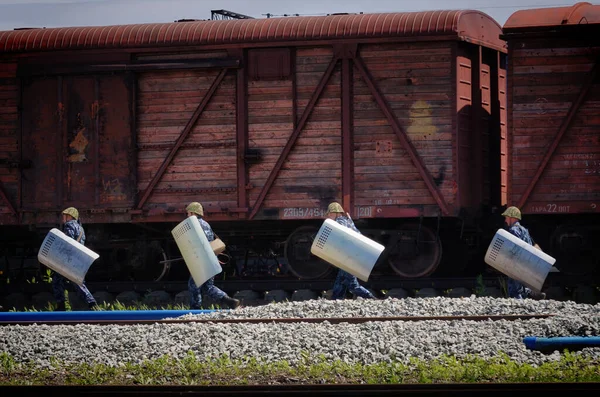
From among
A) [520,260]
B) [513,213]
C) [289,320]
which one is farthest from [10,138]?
[520,260]

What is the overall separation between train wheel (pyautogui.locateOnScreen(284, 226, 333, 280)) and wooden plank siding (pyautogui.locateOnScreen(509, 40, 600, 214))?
123 inches

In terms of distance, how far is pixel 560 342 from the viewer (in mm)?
9734

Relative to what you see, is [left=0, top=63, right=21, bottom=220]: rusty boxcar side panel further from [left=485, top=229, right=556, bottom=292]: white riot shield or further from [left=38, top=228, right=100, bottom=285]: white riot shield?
[left=485, top=229, right=556, bottom=292]: white riot shield

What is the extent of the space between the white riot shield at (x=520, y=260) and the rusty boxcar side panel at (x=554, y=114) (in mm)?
1566

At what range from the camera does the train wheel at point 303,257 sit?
15938mm

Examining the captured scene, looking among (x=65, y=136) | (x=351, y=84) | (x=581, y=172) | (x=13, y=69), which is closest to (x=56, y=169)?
(x=65, y=136)

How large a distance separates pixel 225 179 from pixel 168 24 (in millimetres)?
2734

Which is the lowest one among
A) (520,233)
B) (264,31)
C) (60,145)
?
(520,233)

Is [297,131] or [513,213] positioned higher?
[297,131]

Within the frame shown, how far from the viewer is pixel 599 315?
1131 cm

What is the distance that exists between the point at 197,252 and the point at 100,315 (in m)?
1.87

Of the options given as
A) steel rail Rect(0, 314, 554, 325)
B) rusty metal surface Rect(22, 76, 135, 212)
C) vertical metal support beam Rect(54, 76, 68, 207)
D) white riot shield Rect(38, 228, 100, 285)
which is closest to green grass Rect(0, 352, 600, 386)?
steel rail Rect(0, 314, 554, 325)

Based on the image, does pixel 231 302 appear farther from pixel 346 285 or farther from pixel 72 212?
pixel 72 212

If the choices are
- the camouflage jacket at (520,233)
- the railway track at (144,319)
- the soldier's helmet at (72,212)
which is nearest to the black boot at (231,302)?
the railway track at (144,319)
